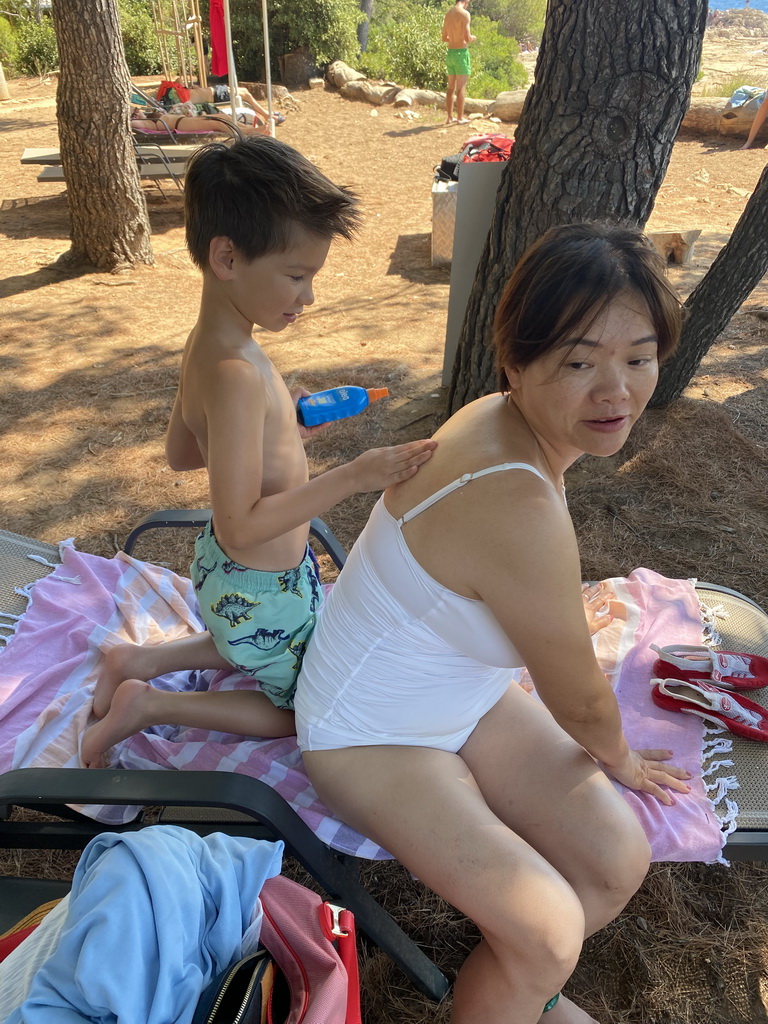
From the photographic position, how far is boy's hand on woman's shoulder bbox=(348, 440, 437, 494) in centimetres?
154

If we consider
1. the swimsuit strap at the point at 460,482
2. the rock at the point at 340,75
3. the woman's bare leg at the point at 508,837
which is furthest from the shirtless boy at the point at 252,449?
the rock at the point at 340,75

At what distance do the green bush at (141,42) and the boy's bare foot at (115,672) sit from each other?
622 inches

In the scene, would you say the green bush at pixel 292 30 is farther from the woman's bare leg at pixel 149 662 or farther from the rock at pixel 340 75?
the woman's bare leg at pixel 149 662

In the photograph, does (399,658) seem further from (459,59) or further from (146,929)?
(459,59)

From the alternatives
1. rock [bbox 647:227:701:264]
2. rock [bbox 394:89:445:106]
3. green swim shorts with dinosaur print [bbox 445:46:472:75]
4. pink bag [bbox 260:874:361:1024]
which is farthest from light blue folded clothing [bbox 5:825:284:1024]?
rock [bbox 394:89:445:106]

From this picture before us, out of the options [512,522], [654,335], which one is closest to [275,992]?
[512,522]

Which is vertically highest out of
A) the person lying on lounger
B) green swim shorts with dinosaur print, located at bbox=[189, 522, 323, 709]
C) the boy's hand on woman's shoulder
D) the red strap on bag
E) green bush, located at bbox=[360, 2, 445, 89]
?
green bush, located at bbox=[360, 2, 445, 89]

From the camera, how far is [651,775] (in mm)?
1780

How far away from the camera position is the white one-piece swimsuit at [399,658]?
1.47 meters

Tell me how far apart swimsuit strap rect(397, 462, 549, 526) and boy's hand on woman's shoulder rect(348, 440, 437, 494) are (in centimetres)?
10

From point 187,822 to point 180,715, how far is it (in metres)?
0.29

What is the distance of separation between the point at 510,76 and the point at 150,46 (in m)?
7.70

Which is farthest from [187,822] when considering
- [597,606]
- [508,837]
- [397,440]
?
[397,440]

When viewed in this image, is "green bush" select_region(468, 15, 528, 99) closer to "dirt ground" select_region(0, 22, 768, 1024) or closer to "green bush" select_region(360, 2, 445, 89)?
"green bush" select_region(360, 2, 445, 89)
